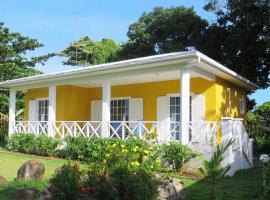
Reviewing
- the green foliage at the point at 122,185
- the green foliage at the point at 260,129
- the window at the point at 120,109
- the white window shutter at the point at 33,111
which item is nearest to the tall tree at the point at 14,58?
the white window shutter at the point at 33,111

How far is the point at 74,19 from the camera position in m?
31.2

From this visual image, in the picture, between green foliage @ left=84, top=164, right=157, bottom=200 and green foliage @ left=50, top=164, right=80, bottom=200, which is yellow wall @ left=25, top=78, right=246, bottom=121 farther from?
green foliage @ left=50, top=164, right=80, bottom=200

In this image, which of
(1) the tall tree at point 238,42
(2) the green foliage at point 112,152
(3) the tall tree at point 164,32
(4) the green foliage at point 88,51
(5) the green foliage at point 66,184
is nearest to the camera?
(5) the green foliage at point 66,184

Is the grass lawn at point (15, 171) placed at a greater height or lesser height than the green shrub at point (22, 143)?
lesser

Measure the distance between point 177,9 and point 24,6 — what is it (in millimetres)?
12139

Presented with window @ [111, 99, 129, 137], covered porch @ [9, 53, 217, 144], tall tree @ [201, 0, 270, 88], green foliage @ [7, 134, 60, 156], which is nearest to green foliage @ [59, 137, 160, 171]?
covered porch @ [9, 53, 217, 144]

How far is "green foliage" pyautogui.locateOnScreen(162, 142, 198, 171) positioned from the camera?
35.5ft

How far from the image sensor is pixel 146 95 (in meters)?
16.4

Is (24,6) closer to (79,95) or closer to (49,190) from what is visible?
(79,95)

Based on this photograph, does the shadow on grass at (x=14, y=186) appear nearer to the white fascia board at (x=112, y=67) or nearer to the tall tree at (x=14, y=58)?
the white fascia board at (x=112, y=67)

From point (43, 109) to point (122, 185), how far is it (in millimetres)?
13658

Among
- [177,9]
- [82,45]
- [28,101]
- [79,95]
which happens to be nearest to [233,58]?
[177,9]

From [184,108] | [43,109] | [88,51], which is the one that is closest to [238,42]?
[184,108]

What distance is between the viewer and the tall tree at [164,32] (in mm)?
21734
